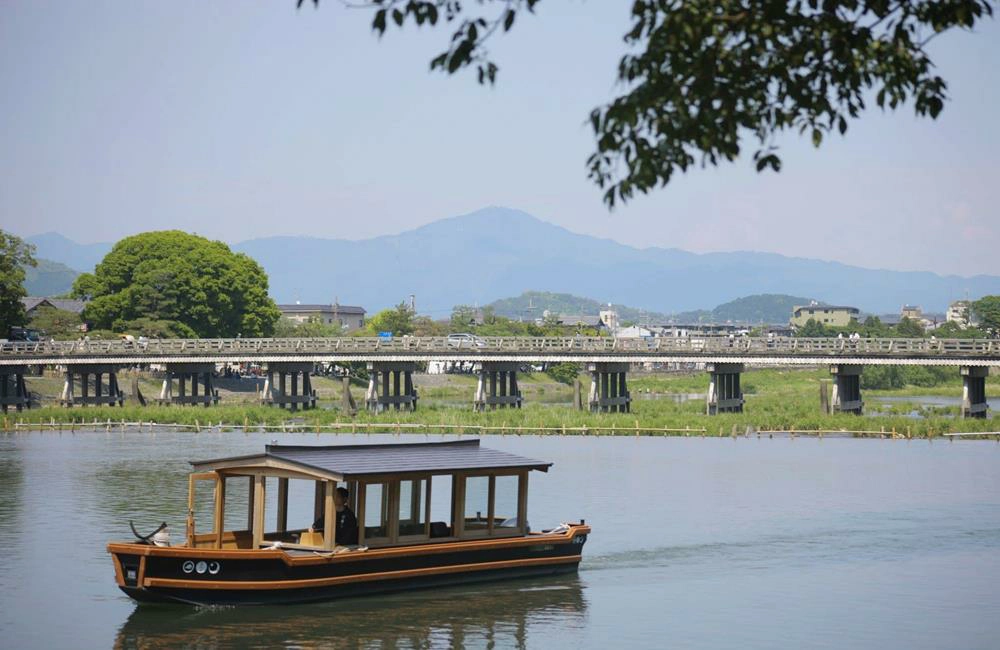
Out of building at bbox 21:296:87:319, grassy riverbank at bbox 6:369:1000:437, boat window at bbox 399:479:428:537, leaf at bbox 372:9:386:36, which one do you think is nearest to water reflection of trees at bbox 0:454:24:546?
boat window at bbox 399:479:428:537

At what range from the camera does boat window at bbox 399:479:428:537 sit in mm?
29328

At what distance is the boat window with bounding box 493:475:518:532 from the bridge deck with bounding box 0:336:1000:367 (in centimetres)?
5534

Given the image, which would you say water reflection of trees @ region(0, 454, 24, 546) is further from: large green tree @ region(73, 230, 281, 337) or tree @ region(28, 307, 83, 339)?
tree @ region(28, 307, 83, 339)

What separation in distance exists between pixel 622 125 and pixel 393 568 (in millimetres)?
15259

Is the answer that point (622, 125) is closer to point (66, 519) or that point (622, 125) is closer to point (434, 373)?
point (66, 519)

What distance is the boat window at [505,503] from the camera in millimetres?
31391

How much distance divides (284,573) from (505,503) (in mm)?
5992

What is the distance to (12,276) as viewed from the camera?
102938 millimetres

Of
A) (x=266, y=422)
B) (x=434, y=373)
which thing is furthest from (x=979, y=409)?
(x=434, y=373)

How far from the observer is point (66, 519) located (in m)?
42.1

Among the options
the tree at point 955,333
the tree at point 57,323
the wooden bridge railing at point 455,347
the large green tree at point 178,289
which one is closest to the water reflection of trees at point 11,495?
the wooden bridge railing at point 455,347

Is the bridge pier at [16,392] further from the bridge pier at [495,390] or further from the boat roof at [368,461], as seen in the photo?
the boat roof at [368,461]

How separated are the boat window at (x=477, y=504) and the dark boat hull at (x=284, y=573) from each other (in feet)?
2.27

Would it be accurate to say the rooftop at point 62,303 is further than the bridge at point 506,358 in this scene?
Yes
